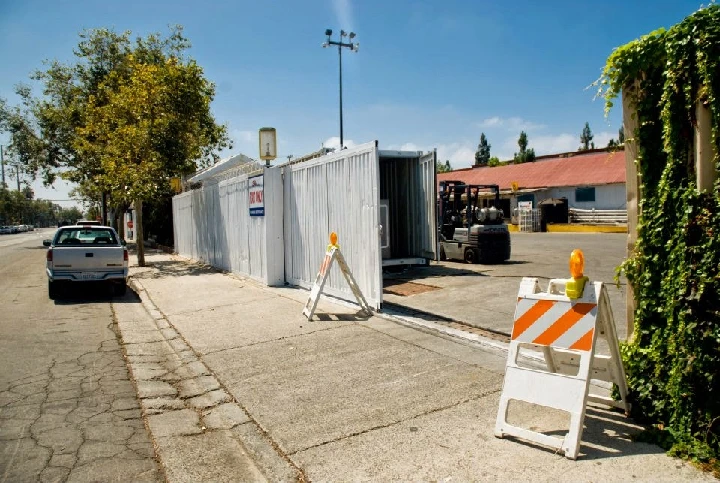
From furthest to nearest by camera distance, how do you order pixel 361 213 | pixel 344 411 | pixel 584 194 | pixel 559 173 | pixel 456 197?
pixel 559 173 → pixel 584 194 → pixel 456 197 → pixel 361 213 → pixel 344 411

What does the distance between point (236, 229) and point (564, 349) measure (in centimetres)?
1172

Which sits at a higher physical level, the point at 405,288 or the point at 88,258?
the point at 88,258

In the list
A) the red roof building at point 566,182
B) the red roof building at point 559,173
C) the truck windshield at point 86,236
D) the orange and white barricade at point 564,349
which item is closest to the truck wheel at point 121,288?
the truck windshield at point 86,236

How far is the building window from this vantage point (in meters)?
33.1

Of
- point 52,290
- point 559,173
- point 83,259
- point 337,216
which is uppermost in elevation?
point 559,173

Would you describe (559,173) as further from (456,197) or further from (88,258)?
(88,258)

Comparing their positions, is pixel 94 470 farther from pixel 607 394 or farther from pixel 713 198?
pixel 713 198

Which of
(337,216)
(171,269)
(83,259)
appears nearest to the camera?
(337,216)

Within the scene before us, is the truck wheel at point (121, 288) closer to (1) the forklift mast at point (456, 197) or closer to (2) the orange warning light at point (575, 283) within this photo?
(1) the forklift mast at point (456, 197)

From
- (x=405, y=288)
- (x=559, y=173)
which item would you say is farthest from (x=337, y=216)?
(x=559, y=173)

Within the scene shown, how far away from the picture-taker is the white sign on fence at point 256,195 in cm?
1220

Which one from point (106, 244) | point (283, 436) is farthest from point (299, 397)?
point (106, 244)

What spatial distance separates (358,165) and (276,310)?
9.64 ft

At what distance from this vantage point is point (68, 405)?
5234mm
